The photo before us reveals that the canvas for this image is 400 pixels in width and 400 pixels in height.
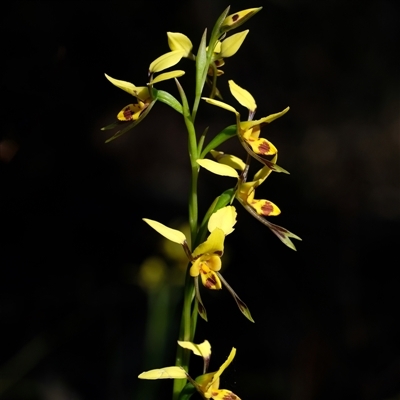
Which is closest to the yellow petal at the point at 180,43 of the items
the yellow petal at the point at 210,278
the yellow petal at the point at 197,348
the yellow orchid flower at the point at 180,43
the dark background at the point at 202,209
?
the yellow orchid flower at the point at 180,43

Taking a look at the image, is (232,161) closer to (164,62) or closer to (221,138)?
(221,138)

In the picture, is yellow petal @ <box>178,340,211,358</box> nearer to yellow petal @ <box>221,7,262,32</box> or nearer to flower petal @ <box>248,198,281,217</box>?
flower petal @ <box>248,198,281,217</box>

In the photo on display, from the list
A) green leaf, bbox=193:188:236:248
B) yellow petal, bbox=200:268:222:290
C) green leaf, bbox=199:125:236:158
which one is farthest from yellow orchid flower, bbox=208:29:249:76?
yellow petal, bbox=200:268:222:290

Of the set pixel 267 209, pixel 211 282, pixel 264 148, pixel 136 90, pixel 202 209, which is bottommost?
pixel 202 209

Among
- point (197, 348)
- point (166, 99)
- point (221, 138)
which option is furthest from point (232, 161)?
point (197, 348)

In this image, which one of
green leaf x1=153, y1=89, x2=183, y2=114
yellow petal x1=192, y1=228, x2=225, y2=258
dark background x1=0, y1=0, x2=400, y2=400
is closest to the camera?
yellow petal x1=192, y1=228, x2=225, y2=258

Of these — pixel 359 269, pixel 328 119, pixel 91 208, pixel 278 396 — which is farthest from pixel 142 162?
pixel 278 396

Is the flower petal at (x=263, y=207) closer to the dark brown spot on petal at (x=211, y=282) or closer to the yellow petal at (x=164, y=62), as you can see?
the dark brown spot on petal at (x=211, y=282)

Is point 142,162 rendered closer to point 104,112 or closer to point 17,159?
point 104,112
